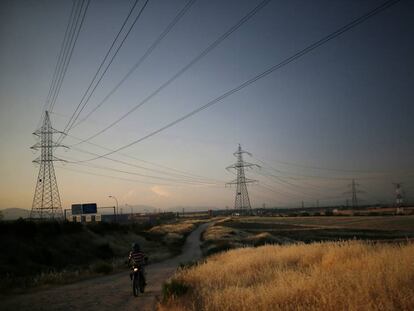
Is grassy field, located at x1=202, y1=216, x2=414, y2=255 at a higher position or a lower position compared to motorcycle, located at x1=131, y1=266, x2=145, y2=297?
lower

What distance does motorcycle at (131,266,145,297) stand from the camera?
16.2m

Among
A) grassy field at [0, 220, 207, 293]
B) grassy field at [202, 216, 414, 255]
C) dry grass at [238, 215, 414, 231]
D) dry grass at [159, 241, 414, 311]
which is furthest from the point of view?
dry grass at [238, 215, 414, 231]

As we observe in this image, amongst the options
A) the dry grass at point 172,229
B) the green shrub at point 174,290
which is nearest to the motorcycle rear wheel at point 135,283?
the green shrub at point 174,290

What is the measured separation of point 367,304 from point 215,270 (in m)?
10.2

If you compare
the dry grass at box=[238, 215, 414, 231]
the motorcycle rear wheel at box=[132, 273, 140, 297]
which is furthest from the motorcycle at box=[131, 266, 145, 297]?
the dry grass at box=[238, 215, 414, 231]

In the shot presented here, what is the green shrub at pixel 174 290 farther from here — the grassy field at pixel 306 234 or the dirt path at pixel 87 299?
the grassy field at pixel 306 234

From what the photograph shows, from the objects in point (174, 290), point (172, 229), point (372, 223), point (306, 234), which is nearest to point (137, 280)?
point (174, 290)

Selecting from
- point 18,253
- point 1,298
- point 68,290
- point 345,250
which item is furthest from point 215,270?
point 18,253

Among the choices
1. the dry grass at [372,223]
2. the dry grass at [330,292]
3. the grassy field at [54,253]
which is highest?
the dry grass at [330,292]

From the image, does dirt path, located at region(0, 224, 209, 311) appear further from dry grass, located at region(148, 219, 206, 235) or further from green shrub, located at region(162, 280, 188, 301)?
dry grass, located at region(148, 219, 206, 235)

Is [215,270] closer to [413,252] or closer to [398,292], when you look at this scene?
[413,252]

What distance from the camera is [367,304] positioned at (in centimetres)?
Result: 695

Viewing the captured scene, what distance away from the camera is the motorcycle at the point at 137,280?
1617 centimetres

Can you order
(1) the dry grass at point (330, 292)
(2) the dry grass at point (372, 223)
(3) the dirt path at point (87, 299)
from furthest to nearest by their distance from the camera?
(2) the dry grass at point (372, 223)
(3) the dirt path at point (87, 299)
(1) the dry grass at point (330, 292)
